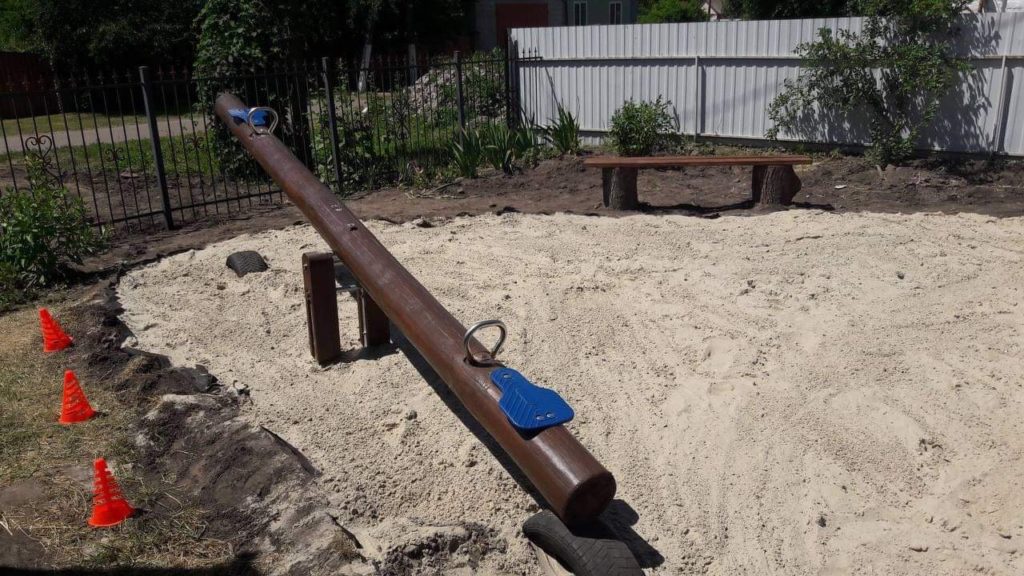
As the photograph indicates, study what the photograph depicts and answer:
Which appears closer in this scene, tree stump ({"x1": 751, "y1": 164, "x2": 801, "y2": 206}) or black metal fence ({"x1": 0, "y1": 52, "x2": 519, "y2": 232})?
tree stump ({"x1": 751, "y1": 164, "x2": 801, "y2": 206})

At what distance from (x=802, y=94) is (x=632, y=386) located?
6.99 meters

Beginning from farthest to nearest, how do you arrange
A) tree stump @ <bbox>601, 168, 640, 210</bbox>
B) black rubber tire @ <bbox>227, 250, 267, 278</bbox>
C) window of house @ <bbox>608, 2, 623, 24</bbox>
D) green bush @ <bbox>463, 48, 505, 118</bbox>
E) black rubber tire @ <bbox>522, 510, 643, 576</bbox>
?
window of house @ <bbox>608, 2, 623, 24</bbox>
green bush @ <bbox>463, 48, 505, 118</bbox>
tree stump @ <bbox>601, 168, 640, 210</bbox>
black rubber tire @ <bbox>227, 250, 267, 278</bbox>
black rubber tire @ <bbox>522, 510, 643, 576</bbox>

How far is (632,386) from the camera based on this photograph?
430cm

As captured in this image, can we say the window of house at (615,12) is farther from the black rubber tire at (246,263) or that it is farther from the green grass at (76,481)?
the green grass at (76,481)

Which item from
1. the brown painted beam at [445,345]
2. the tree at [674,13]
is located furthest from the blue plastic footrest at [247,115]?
the tree at [674,13]

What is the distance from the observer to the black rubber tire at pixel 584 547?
8.75ft

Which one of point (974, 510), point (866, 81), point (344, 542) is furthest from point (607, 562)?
point (866, 81)

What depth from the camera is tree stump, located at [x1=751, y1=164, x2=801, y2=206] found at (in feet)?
25.0

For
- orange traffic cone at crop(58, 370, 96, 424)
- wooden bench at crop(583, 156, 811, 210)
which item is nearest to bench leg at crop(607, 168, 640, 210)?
wooden bench at crop(583, 156, 811, 210)

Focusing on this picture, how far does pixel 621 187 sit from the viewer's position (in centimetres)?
783

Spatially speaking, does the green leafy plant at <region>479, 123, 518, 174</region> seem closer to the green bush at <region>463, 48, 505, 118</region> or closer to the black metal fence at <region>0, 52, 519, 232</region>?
the black metal fence at <region>0, 52, 519, 232</region>

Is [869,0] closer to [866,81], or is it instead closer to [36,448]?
[866,81]

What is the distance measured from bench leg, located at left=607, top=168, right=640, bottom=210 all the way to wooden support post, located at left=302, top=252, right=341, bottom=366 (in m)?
3.85

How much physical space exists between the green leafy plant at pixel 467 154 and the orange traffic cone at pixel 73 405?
20.1 feet
